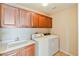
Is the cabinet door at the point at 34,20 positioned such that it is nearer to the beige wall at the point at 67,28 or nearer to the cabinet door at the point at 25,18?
the cabinet door at the point at 25,18

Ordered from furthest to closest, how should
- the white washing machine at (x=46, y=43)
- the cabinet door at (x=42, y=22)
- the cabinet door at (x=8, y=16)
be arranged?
the cabinet door at (x=42, y=22) → the white washing machine at (x=46, y=43) → the cabinet door at (x=8, y=16)

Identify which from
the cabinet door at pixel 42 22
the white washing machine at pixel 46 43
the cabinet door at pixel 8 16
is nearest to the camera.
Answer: the cabinet door at pixel 8 16

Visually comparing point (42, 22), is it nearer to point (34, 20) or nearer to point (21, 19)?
point (34, 20)

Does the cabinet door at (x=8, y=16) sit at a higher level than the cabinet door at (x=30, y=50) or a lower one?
higher

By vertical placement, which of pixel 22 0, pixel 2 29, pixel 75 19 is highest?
pixel 22 0

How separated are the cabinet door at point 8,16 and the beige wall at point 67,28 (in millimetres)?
623

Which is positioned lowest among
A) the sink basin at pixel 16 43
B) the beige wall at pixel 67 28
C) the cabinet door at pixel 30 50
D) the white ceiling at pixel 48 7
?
the cabinet door at pixel 30 50

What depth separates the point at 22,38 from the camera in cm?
132

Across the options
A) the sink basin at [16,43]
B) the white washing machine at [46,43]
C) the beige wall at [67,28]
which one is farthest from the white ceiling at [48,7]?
the sink basin at [16,43]

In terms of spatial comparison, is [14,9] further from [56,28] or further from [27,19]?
[56,28]

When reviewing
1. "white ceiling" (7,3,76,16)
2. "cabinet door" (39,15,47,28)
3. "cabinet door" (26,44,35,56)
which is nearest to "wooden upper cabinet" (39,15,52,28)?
"cabinet door" (39,15,47,28)

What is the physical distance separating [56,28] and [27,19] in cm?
49

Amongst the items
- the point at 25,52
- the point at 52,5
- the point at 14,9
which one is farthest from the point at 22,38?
the point at 52,5

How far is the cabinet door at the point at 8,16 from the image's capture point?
122 cm
